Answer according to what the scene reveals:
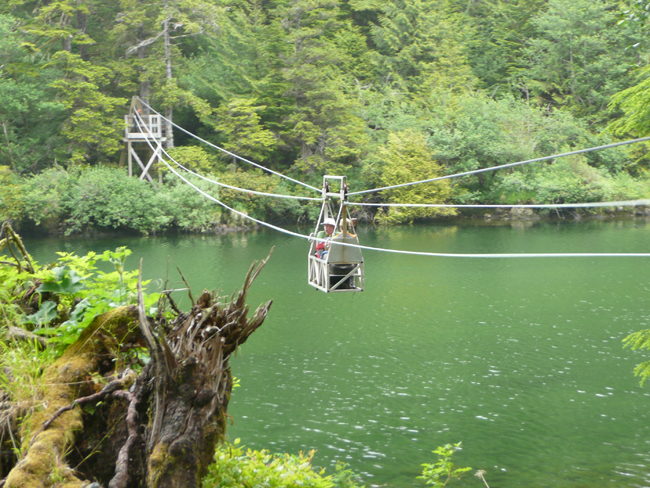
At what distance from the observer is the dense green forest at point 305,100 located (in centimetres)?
2352

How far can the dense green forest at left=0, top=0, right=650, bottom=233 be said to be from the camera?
2352 cm

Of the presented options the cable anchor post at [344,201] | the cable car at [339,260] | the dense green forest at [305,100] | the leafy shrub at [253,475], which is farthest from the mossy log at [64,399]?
the dense green forest at [305,100]

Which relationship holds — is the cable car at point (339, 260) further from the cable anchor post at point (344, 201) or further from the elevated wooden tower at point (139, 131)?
the elevated wooden tower at point (139, 131)

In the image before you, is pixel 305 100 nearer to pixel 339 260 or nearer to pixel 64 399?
pixel 339 260

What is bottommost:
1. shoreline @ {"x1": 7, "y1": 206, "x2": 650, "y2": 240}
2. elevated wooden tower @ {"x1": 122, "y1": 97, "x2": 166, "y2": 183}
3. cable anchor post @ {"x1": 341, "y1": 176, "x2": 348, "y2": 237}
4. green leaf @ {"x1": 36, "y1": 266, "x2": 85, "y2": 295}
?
shoreline @ {"x1": 7, "y1": 206, "x2": 650, "y2": 240}

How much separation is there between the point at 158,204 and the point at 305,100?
27.2ft

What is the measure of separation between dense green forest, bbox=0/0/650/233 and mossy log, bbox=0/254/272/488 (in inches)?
829

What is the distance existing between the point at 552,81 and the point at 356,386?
1101 inches

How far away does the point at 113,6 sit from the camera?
25.9 meters

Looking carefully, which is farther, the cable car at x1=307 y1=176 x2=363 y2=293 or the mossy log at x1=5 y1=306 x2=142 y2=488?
the cable car at x1=307 y1=176 x2=363 y2=293

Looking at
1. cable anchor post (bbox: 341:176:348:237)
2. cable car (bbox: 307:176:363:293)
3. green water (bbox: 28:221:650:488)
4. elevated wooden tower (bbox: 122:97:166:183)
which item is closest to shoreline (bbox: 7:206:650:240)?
elevated wooden tower (bbox: 122:97:166:183)

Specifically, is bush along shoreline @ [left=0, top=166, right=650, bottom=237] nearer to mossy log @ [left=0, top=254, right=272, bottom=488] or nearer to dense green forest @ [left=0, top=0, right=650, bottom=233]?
dense green forest @ [left=0, top=0, right=650, bottom=233]

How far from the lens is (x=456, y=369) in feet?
32.0

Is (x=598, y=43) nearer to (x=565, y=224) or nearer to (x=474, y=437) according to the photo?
(x=565, y=224)
